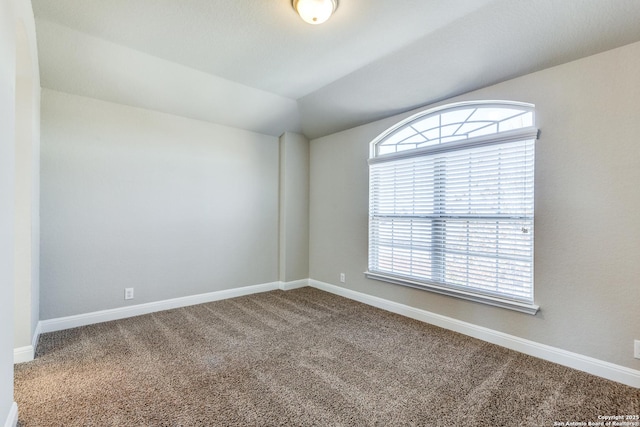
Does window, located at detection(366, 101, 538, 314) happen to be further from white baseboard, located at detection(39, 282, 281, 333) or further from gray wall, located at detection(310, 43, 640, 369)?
white baseboard, located at detection(39, 282, 281, 333)

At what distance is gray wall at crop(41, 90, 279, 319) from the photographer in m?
2.93

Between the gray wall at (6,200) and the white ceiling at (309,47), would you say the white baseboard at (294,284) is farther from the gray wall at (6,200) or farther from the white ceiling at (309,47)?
the gray wall at (6,200)

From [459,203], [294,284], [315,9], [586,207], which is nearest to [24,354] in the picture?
[294,284]

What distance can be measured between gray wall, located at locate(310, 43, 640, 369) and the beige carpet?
29 centimetres

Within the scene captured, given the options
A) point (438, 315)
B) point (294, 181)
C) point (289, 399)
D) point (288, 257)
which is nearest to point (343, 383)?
point (289, 399)

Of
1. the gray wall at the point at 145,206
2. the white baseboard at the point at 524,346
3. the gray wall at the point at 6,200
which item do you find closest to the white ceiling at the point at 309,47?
the gray wall at the point at 145,206

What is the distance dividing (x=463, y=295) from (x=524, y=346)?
61 centimetres

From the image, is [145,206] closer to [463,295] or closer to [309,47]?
[309,47]

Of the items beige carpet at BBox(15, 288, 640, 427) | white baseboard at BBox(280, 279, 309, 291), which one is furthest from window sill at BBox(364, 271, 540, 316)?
white baseboard at BBox(280, 279, 309, 291)

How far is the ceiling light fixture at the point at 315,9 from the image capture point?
2.02 metres

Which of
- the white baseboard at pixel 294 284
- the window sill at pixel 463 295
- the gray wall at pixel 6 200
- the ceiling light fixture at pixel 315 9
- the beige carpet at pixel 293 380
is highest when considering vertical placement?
the ceiling light fixture at pixel 315 9

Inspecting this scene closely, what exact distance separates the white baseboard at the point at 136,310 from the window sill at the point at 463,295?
186cm

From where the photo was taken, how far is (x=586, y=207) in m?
2.22

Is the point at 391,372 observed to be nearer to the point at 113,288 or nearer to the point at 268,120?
the point at 113,288
